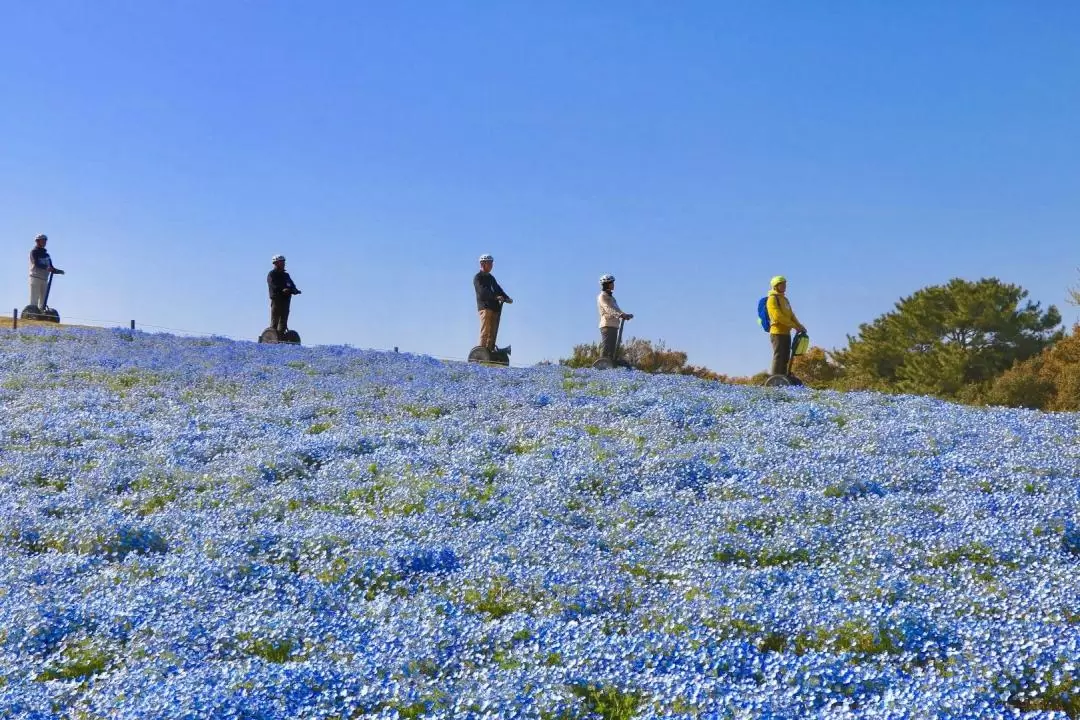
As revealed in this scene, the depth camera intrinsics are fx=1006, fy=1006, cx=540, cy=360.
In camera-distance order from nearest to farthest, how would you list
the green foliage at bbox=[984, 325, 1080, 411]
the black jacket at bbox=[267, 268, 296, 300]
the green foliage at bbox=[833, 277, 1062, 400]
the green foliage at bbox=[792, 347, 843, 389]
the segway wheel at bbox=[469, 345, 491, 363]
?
the segway wheel at bbox=[469, 345, 491, 363]
the black jacket at bbox=[267, 268, 296, 300]
the green foliage at bbox=[984, 325, 1080, 411]
the green foliage at bbox=[833, 277, 1062, 400]
the green foliage at bbox=[792, 347, 843, 389]

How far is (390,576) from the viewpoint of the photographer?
830 centimetres

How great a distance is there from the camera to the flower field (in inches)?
242

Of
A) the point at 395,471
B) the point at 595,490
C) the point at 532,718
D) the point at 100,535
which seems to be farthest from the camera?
the point at 395,471

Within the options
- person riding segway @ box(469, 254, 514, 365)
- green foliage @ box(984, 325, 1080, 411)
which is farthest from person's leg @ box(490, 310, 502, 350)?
green foliage @ box(984, 325, 1080, 411)

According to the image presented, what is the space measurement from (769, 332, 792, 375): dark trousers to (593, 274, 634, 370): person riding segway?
336cm

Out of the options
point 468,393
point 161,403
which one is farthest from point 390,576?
point 161,403

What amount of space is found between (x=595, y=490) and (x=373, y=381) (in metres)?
8.16

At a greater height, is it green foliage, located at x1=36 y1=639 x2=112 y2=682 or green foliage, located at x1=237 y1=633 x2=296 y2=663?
green foliage, located at x1=237 y1=633 x2=296 y2=663

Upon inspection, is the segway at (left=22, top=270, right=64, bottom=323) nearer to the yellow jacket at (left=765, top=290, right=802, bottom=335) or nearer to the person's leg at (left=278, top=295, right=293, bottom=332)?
the person's leg at (left=278, top=295, right=293, bottom=332)

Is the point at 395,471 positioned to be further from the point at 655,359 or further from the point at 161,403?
the point at 655,359

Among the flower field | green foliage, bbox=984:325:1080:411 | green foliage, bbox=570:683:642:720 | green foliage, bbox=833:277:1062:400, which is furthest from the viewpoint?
green foliage, bbox=833:277:1062:400

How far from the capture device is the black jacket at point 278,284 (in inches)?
1038

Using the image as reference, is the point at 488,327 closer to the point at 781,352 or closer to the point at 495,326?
the point at 495,326

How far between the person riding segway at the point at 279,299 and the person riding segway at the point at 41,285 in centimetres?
851
